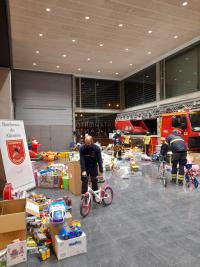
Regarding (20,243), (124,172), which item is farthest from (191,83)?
(20,243)

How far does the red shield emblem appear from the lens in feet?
15.8

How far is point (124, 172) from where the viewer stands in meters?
6.86

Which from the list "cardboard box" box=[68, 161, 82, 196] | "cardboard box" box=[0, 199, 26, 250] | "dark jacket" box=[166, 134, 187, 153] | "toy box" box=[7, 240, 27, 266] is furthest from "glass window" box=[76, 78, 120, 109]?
"toy box" box=[7, 240, 27, 266]

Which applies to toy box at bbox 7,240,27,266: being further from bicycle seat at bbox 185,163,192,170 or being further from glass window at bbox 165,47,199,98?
glass window at bbox 165,47,199,98

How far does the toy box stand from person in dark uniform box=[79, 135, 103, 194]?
67.1 inches

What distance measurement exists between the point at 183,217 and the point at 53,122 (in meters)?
11.9

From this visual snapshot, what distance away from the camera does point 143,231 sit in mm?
3135

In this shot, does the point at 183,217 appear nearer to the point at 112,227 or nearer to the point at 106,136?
the point at 112,227

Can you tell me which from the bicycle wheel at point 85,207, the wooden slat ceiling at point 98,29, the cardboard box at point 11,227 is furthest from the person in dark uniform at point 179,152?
the wooden slat ceiling at point 98,29

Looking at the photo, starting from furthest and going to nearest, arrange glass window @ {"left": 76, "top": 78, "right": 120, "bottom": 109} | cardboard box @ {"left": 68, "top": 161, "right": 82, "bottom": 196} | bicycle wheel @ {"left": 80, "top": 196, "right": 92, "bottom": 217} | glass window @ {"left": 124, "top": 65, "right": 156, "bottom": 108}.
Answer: glass window @ {"left": 76, "top": 78, "right": 120, "bottom": 109}, glass window @ {"left": 124, "top": 65, "right": 156, "bottom": 108}, cardboard box @ {"left": 68, "top": 161, "right": 82, "bottom": 196}, bicycle wheel @ {"left": 80, "top": 196, "right": 92, "bottom": 217}

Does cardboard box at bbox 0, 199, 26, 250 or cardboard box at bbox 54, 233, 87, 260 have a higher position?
cardboard box at bbox 0, 199, 26, 250

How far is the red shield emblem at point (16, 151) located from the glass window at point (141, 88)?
373 inches

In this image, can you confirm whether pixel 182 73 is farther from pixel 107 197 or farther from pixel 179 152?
pixel 107 197

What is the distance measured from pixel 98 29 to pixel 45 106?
7.14m
